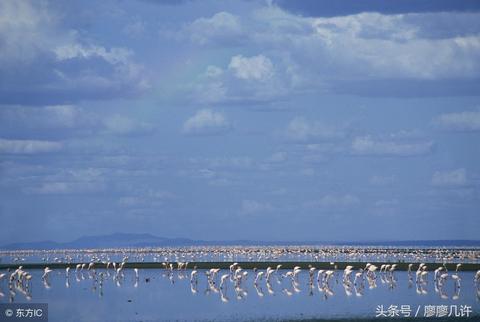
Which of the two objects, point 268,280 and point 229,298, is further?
point 268,280

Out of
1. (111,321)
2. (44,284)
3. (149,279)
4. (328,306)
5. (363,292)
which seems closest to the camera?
(111,321)

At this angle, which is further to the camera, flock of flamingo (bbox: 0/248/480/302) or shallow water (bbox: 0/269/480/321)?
flock of flamingo (bbox: 0/248/480/302)

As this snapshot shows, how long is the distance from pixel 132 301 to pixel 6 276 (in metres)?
53.9

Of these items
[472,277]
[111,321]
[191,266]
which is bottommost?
[111,321]

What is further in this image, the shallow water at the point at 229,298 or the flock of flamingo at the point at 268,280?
the flock of flamingo at the point at 268,280

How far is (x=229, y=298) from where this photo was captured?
371 feet

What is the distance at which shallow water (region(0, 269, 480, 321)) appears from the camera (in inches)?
3684

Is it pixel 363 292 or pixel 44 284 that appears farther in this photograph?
pixel 44 284

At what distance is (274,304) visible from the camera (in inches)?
4070

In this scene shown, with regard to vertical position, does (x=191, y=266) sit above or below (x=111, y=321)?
above

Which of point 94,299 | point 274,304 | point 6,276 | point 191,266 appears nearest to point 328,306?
point 274,304

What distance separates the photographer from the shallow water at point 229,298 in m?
93.6

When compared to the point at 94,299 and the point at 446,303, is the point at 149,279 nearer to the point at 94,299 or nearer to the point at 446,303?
the point at 94,299

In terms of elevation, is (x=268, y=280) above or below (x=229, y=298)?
above
